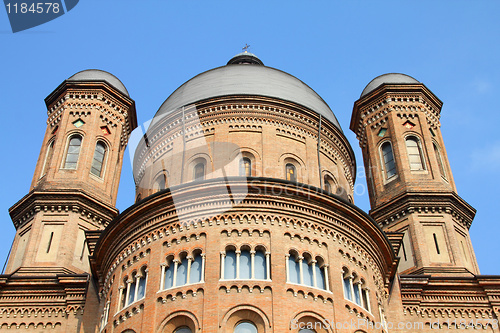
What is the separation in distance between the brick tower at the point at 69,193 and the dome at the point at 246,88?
3647mm

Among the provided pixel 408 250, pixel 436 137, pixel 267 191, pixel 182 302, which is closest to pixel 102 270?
pixel 182 302

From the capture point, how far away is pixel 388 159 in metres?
33.6

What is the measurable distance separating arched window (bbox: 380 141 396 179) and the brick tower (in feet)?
46.5

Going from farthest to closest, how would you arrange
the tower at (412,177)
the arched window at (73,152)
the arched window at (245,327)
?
the arched window at (73,152) < the tower at (412,177) < the arched window at (245,327)

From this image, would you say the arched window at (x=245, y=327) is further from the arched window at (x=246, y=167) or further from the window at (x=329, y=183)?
the window at (x=329, y=183)

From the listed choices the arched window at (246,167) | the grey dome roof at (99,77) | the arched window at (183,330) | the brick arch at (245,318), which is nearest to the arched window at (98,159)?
the grey dome roof at (99,77)

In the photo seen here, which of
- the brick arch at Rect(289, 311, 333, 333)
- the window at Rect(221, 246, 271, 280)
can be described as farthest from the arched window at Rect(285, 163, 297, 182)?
the brick arch at Rect(289, 311, 333, 333)

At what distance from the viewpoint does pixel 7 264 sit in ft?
95.2

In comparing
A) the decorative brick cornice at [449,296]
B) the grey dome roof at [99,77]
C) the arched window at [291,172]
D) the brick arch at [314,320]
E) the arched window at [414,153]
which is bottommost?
the brick arch at [314,320]

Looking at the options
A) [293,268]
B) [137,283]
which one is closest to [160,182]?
[137,283]

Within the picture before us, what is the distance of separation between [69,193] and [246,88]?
9.78 metres

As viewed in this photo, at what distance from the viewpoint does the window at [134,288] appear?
69.3ft

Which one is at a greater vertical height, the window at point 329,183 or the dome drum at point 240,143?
the dome drum at point 240,143

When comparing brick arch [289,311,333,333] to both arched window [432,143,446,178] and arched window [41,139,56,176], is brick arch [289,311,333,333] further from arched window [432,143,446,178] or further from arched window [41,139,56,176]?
arched window [41,139,56,176]
